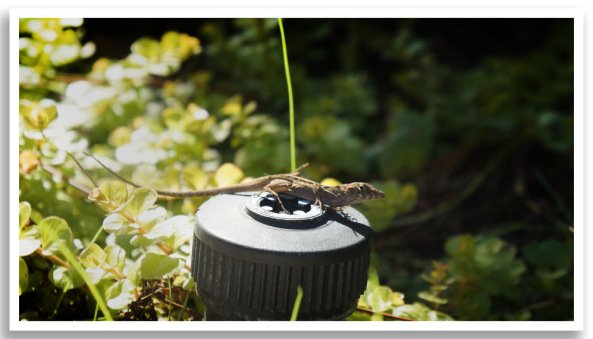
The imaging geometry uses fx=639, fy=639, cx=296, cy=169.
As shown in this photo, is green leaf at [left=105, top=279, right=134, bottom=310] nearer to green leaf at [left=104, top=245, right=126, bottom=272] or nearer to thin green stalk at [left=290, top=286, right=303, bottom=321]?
green leaf at [left=104, top=245, right=126, bottom=272]

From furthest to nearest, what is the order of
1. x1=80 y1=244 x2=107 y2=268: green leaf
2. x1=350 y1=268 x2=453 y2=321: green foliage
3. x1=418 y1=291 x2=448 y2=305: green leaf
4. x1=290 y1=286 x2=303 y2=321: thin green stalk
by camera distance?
x1=418 y1=291 x2=448 y2=305: green leaf
x1=350 y1=268 x2=453 y2=321: green foliage
x1=80 y1=244 x2=107 y2=268: green leaf
x1=290 y1=286 x2=303 y2=321: thin green stalk

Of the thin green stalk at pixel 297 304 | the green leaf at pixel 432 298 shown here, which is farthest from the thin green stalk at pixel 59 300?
the green leaf at pixel 432 298

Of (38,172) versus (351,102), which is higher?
(351,102)

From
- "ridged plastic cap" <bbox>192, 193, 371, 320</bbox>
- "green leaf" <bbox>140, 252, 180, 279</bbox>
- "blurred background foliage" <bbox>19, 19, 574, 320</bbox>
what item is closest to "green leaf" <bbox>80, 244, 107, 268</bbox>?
"blurred background foliage" <bbox>19, 19, 574, 320</bbox>

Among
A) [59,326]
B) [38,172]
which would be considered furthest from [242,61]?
[59,326]

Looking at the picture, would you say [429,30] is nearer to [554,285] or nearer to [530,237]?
[530,237]

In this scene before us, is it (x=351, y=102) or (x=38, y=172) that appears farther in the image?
(x=351, y=102)
